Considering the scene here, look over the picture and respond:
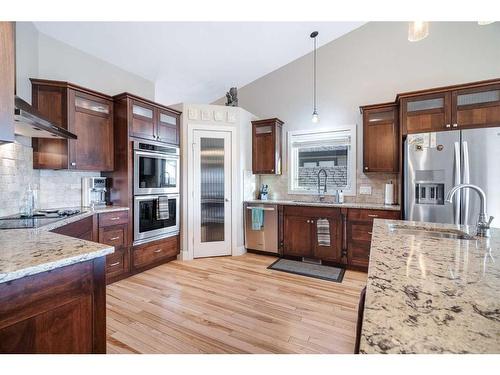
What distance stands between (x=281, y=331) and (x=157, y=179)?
2492 mm

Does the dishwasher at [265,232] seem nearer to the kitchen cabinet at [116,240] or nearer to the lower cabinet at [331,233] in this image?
the lower cabinet at [331,233]

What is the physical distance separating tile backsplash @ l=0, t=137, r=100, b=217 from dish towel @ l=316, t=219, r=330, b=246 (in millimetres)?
3271

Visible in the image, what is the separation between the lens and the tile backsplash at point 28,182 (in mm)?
2201

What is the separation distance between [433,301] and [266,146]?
370cm

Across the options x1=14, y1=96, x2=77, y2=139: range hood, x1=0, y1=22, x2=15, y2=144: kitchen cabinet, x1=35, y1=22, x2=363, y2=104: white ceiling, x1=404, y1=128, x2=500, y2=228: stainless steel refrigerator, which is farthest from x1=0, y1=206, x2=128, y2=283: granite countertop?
x1=404, y1=128, x2=500, y2=228: stainless steel refrigerator

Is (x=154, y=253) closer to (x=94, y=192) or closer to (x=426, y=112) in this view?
(x=94, y=192)

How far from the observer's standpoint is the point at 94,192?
3166 millimetres

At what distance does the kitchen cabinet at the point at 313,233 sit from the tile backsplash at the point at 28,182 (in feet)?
9.66

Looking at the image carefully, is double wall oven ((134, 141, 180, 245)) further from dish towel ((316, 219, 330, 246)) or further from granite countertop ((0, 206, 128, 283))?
dish towel ((316, 219, 330, 246))

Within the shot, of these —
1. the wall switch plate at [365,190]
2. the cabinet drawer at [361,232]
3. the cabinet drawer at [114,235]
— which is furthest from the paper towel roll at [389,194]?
the cabinet drawer at [114,235]

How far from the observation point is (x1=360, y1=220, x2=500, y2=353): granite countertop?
1.53ft

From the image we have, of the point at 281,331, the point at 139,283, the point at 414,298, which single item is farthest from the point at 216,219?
the point at 414,298

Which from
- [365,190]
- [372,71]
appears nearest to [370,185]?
[365,190]
